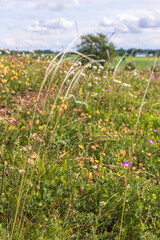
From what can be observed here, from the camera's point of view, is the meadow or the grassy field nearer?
the meadow

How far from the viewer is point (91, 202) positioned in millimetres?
2303

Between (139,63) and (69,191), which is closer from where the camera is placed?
(69,191)

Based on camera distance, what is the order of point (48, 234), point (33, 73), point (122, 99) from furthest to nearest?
point (33, 73)
point (122, 99)
point (48, 234)

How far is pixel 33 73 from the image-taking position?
18.1 feet

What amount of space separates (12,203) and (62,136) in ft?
4.86

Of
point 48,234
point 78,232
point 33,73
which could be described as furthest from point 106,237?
point 33,73

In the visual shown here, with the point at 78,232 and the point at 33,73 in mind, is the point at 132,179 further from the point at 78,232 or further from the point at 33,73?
the point at 33,73

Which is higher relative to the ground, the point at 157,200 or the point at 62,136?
the point at 62,136

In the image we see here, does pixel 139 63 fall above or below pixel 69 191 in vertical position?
above

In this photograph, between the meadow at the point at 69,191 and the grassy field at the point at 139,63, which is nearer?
the meadow at the point at 69,191

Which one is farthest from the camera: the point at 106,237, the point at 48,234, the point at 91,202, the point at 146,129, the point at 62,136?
the point at 146,129

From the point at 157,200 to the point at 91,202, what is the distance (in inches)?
29.9

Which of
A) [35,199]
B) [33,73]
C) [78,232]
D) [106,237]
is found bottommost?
[106,237]

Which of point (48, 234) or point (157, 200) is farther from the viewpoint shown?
→ point (157, 200)
